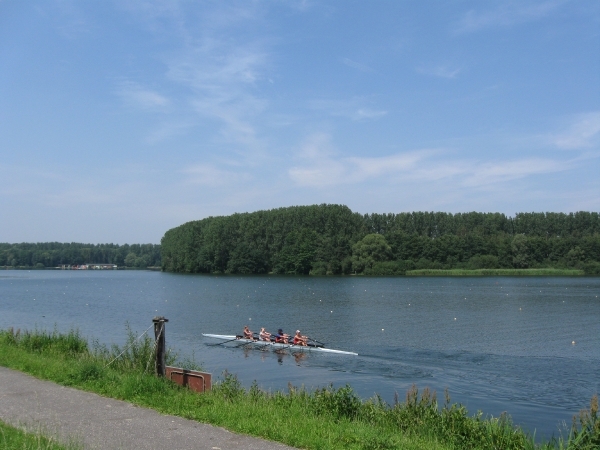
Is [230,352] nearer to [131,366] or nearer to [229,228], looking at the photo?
[131,366]

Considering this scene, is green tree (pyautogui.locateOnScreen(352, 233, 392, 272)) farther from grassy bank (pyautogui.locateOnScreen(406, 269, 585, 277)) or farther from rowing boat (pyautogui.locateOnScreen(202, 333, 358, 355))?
rowing boat (pyautogui.locateOnScreen(202, 333, 358, 355))

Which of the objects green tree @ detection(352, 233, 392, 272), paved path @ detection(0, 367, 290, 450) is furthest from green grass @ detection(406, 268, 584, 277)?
paved path @ detection(0, 367, 290, 450)

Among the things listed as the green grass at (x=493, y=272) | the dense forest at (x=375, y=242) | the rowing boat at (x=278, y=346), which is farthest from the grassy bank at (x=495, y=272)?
the rowing boat at (x=278, y=346)

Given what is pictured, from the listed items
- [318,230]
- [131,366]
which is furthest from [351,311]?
[318,230]

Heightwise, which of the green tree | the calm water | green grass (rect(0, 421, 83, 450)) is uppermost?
the green tree

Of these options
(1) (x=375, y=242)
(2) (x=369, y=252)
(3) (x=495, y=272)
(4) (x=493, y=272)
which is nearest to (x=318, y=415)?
(2) (x=369, y=252)

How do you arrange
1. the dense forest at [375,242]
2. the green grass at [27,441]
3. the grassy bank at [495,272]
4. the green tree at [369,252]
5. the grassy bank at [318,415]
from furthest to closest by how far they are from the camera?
the dense forest at [375,242]
the green tree at [369,252]
the grassy bank at [495,272]
the grassy bank at [318,415]
the green grass at [27,441]

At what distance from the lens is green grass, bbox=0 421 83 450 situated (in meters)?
7.45

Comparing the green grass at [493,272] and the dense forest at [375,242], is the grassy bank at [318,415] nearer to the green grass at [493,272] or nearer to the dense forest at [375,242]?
the dense forest at [375,242]

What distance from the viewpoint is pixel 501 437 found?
9875mm

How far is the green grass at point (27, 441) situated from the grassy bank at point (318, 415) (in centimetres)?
247

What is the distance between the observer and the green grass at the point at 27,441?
24.4 feet

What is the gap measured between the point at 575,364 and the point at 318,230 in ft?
315

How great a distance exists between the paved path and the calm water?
1007 centimetres
